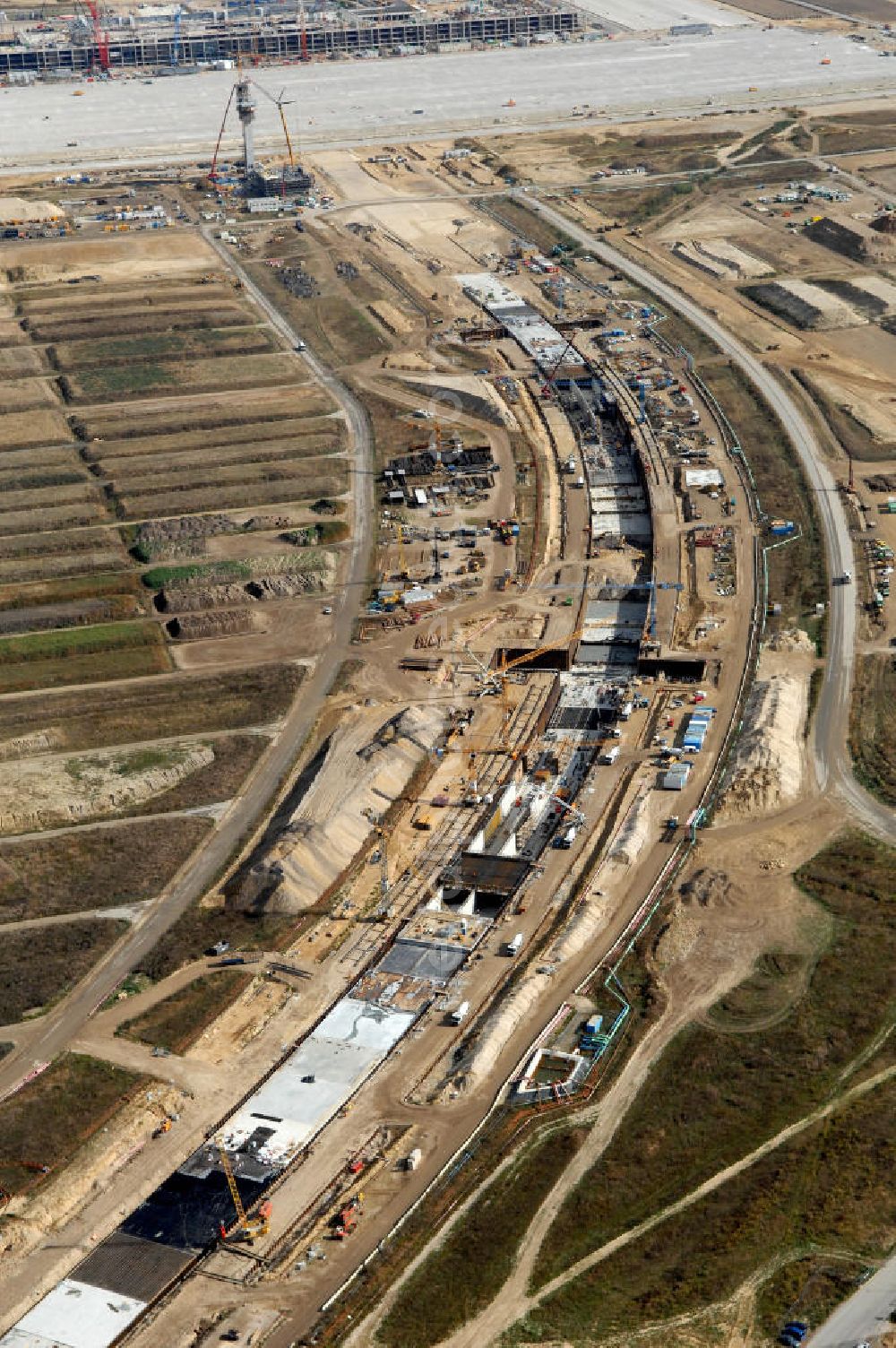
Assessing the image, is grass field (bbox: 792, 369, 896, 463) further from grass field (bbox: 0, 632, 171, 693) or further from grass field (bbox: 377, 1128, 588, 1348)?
grass field (bbox: 377, 1128, 588, 1348)

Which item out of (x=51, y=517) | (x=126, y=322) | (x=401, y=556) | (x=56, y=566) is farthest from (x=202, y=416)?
(x=401, y=556)

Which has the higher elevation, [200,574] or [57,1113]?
[200,574]

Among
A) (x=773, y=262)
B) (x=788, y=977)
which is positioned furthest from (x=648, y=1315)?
(x=773, y=262)

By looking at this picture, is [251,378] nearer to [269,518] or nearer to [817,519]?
[269,518]

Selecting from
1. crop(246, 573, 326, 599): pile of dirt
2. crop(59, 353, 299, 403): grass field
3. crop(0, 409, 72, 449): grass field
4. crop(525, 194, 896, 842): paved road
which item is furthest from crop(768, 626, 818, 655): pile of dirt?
crop(0, 409, 72, 449): grass field

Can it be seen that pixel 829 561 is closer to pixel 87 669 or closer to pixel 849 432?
pixel 849 432

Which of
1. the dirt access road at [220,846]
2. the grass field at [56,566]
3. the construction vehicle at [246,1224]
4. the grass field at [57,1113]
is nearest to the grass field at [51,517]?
the grass field at [56,566]
